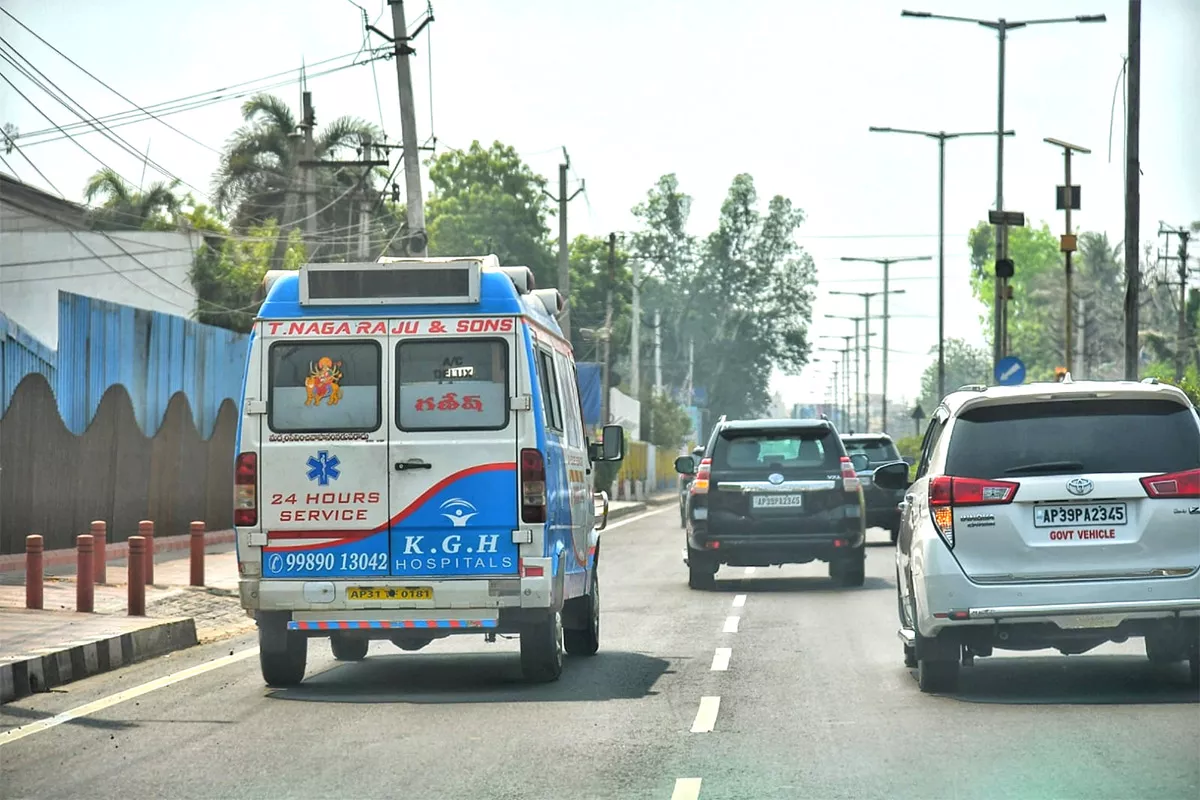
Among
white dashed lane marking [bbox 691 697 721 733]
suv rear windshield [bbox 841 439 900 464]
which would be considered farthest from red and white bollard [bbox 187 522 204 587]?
suv rear windshield [bbox 841 439 900 464]

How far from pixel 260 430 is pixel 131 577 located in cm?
549

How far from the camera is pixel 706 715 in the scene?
11.0m

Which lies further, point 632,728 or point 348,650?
point 348,650

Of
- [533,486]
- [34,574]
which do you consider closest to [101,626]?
[34,574]

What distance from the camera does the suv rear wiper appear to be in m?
11.3

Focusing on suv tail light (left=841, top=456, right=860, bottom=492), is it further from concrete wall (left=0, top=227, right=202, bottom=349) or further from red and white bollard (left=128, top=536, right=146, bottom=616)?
A: concrete wall (left=0, top=227, right=202, bottom=349)

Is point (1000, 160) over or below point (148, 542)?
over

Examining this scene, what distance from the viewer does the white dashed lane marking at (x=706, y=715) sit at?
10.5 metres

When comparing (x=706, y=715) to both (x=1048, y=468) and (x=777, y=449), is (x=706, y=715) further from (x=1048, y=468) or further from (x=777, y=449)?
(x=777, y=449)

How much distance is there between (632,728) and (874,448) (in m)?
20.8

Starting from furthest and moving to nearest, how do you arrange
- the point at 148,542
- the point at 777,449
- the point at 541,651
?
the point at 777,449 < the point at 148,542 < the point at 541,651

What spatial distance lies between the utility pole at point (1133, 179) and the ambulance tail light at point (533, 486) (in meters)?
15.5

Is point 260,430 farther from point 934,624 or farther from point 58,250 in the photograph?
point 58,250

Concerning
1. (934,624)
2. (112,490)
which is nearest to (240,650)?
(934,624)
